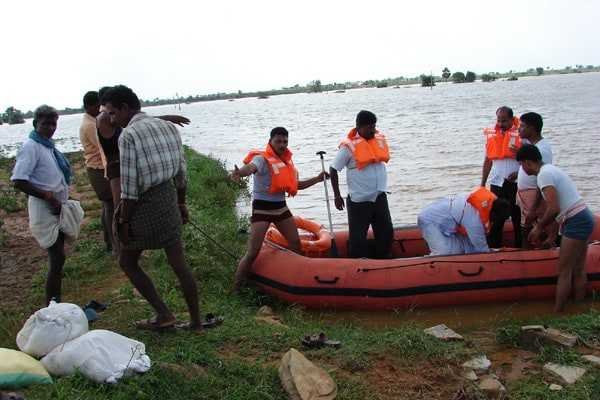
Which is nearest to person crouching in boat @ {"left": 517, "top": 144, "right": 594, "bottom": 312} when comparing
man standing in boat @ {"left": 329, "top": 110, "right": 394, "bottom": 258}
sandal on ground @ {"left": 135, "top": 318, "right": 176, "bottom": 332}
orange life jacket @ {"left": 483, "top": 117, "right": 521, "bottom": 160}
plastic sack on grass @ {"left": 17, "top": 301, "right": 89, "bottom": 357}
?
orange life jacket @ {"left": 483, "top": 117, "right": 521, "bottom": 160}

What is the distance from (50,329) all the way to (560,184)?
3722 mm

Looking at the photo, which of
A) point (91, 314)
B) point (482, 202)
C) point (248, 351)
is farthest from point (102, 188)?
point (482, 202)

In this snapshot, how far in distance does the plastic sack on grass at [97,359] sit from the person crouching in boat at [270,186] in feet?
6.90

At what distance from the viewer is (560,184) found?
430 centimetres

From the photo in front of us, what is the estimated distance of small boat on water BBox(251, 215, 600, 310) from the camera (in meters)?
4.81

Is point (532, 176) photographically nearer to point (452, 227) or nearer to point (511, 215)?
point (511, 215)

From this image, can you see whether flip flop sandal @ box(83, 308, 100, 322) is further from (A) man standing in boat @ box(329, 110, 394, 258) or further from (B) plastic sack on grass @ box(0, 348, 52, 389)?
(A) man standing in boat @ box(329, 110, 394, 258)

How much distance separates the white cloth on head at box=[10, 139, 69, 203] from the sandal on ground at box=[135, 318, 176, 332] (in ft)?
3.41

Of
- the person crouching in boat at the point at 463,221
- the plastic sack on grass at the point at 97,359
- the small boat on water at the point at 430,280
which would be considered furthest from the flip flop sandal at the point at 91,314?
the person crouching in boat at the point at 463,221

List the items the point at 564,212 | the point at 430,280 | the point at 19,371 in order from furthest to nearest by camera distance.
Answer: the point at 430,280 → the point at 564,212 → the point at 19,371

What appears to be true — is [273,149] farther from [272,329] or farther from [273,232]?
[272,329]

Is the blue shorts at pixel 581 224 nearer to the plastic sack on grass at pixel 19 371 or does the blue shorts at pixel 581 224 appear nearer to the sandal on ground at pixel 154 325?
the sandal on ground at pixel 154 325

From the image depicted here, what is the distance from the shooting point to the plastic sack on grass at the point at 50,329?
9.88 feet

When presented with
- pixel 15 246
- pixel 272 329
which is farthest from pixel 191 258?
pixel 15 246
